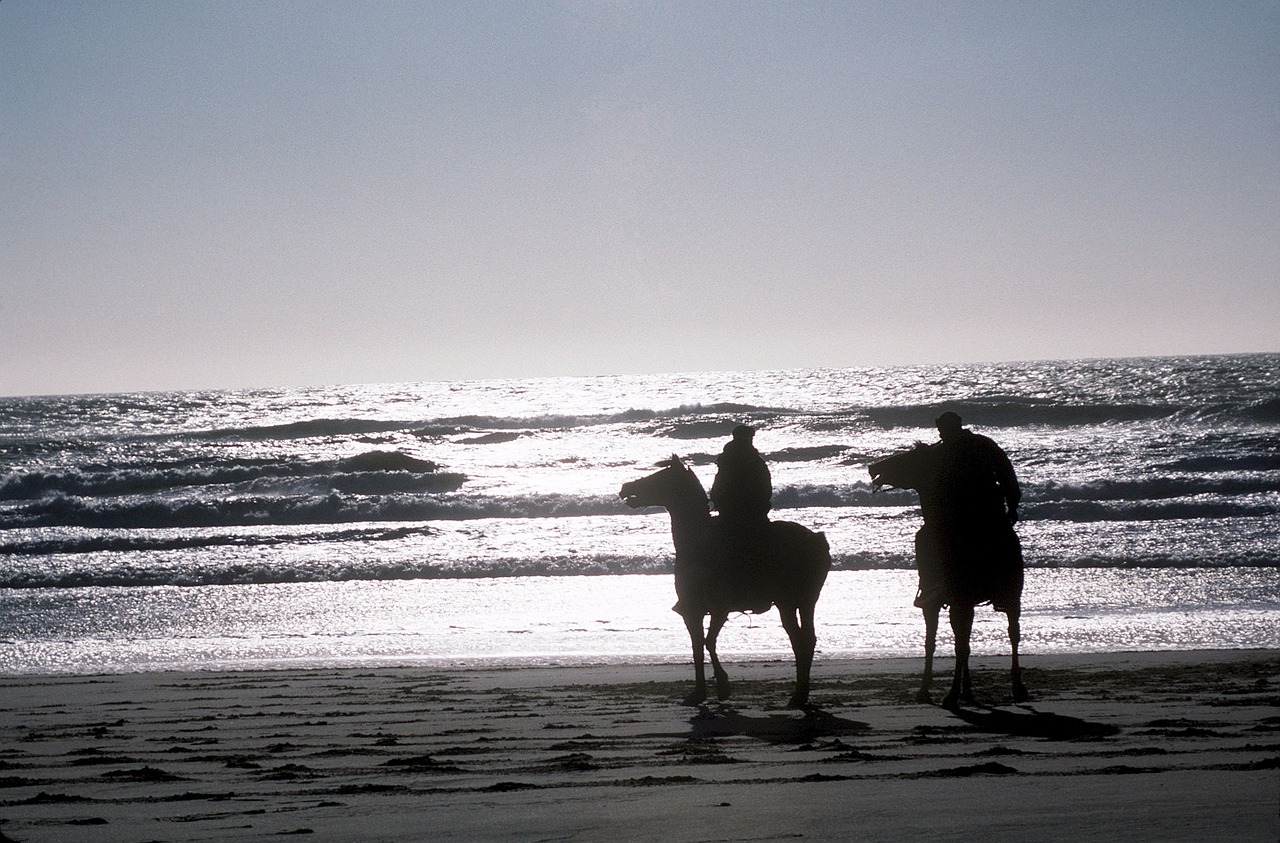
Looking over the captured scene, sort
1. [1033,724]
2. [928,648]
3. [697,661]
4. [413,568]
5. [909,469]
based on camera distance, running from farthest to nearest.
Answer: [413,568] < [697,661] < [928,648] < [909,469] < [1033,724]

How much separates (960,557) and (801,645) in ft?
3.70

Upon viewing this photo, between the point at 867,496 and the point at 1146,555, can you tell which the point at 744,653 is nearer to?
the point at 1146,555

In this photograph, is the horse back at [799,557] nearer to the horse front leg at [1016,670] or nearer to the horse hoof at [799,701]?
the horse hoof at [799,701]

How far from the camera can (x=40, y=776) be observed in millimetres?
5344

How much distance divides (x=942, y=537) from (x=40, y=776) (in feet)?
16.8

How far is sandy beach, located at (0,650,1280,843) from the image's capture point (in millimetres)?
3953

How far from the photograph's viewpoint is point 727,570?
718cm

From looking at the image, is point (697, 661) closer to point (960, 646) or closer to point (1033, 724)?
point (960, 646)

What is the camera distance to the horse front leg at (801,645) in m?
6.99

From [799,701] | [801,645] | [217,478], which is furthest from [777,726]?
[217,478]

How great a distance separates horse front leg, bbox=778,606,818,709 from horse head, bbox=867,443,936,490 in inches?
37.7

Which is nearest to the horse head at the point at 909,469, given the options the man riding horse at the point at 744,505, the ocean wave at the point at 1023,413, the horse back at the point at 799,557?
the horse back at the point at 799,557

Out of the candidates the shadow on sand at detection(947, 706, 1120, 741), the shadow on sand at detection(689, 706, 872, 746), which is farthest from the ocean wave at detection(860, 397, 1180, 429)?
the shadow on sand at detection(689, 706, 872, 746)

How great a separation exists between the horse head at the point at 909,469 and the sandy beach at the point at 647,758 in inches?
54.8
